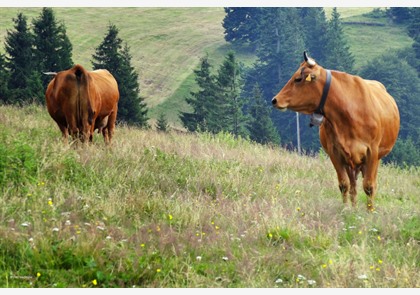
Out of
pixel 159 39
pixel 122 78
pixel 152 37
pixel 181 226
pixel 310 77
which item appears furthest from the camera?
pixel 159 39

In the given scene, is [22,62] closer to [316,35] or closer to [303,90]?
[303,90]

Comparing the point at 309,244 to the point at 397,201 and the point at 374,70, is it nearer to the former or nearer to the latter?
the point at 397,201

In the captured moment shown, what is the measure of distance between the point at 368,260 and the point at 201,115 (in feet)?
119

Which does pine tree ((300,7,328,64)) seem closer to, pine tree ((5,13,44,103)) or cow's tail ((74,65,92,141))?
pine tree ((5,13,44,103))

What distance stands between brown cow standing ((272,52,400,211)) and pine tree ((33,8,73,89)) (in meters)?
18.5

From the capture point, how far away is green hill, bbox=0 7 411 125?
163 feet

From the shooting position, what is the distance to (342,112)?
442 inches

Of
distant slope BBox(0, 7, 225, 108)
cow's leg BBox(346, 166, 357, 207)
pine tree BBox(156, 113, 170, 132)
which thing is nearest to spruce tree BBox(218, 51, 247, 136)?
distant slope BBox(0, 7, 225, 108)

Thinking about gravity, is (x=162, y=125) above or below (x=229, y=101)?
above

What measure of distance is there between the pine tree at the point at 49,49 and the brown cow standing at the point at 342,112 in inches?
729

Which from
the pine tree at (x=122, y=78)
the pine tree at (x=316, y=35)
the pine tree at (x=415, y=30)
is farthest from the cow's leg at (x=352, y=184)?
the pine tree at (x=316, y=35)

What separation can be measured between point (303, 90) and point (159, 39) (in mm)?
49678

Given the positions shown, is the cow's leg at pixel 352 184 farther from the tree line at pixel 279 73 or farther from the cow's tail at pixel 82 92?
the tree line at pixel 279 73

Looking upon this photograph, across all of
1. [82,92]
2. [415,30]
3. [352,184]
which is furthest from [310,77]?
[415,30]
